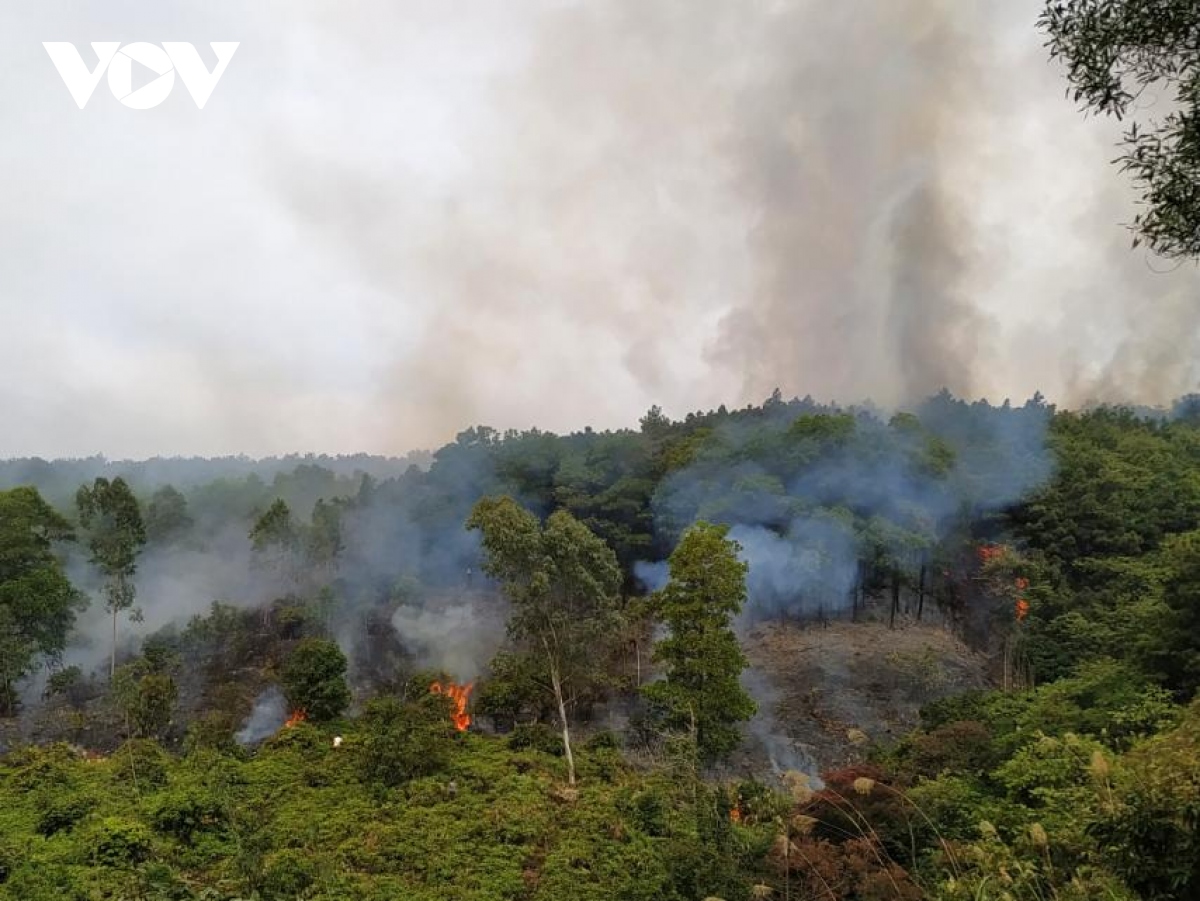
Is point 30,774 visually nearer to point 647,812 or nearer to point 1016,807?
point 647,812

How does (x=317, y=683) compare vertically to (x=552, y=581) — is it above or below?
below

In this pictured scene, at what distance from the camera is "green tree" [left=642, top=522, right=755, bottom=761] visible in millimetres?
17188

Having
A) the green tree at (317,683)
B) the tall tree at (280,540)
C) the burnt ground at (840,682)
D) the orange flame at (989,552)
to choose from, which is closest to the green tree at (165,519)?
the tall tree at (280,540)

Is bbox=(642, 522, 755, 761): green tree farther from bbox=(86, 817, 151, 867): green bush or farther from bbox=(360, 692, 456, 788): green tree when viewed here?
bbox=(86, 817, 151, 867): green bush

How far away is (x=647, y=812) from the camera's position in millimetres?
16828

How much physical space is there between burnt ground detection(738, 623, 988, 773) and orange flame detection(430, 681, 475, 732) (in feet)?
32.6

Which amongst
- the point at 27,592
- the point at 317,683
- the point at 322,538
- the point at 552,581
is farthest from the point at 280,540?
the point at 552,581

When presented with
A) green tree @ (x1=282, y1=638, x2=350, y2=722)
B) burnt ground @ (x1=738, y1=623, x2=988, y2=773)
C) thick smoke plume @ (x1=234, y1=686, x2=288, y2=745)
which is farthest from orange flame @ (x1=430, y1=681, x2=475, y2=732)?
burnt ground @ (x1=738, y1=623, x2=988, y2=773)

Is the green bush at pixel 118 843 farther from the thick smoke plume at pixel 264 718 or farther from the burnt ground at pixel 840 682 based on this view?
the burnt ground at pixel 840 682

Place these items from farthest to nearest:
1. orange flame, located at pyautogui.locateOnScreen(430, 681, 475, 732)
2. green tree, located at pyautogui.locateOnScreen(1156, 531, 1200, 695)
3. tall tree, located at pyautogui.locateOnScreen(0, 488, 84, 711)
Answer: tall tree, located at pyautogui.locateOnScreen(0, 488, 84, 711) → orange flame, located at pyautogui.locateOnScreen(430, 681, 475, 732) → green tree, located at pyautogui.locateOnScreen(1156, 531, 1200, 695)

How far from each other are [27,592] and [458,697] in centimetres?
2063

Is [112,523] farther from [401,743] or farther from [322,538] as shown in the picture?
[401,743]

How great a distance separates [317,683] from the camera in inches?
972

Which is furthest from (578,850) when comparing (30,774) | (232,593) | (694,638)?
(232,593)
